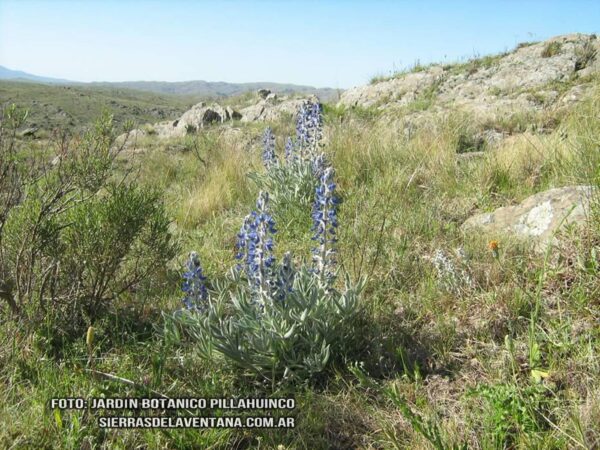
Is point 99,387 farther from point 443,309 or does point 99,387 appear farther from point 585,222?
point 585,222

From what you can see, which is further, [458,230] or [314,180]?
[314,180]

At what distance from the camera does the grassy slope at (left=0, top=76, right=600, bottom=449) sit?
2066mm

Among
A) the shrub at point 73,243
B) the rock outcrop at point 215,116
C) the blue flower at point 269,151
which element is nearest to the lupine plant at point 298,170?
the blue flower at point 269,151

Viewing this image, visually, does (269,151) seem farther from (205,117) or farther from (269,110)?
(205,117)

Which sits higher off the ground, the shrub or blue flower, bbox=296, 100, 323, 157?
blue flower, bbox=296, 100, 323, 157

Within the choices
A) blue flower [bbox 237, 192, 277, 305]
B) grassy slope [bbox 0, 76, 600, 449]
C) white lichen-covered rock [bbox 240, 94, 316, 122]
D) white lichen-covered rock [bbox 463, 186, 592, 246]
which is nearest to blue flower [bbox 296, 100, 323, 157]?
grassy slope [bbox 0, 76, 600, 449]

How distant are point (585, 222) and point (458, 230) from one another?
3.51 ft

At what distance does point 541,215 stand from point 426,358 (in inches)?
66.0

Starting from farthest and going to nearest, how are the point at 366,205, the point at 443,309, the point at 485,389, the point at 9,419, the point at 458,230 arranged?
the point at 366,205, the point at 458,230, the point at 443,309, the point at 485,389, the point at 9,419

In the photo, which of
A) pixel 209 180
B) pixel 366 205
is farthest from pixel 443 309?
pixel 209 180

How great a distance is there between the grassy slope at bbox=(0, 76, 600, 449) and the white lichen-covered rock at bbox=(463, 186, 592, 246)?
0.20m

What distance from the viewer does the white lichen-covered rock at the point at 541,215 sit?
332cm

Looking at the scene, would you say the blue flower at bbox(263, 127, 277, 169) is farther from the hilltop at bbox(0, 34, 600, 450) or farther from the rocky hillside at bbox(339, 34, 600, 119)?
the rocky hillside at bbox(339, 34, 600, 119)

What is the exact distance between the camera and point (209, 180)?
670 cm
